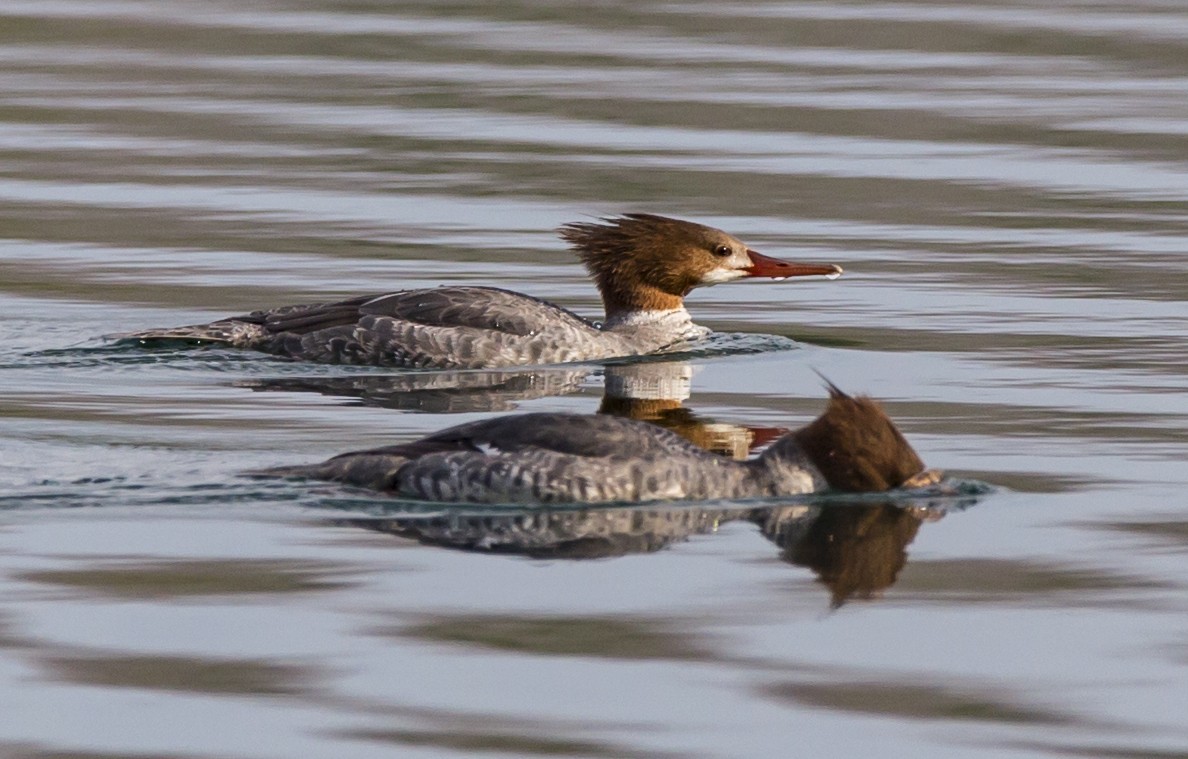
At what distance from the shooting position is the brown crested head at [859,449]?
28.9 ft

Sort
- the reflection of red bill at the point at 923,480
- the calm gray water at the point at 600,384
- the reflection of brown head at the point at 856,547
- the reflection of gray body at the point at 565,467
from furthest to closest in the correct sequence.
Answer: the reflection of red bill at the point at 923,480 < the reflection of gray body at the point at 565,467 < the reflection of brown head at the point at 856,547 < the calm gray water at the point at 600,384

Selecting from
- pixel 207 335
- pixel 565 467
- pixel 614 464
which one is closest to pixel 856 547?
pixel 614 464

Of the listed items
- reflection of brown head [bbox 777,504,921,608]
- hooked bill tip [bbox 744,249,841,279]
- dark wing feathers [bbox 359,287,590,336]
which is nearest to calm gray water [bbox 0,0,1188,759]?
reflection of brown head [bbox 777,504,921,608]

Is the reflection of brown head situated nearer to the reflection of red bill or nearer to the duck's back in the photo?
the reflection of red bill

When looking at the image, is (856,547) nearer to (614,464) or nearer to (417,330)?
(614,464)

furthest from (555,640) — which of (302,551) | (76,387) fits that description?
(76,387)

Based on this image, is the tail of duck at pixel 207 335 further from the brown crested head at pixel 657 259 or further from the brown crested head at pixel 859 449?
the brown crested head at pixel 859 449

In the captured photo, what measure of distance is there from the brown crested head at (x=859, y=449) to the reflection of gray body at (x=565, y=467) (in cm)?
8

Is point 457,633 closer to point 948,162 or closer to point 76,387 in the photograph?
point 76,387

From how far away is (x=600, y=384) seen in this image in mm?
12656

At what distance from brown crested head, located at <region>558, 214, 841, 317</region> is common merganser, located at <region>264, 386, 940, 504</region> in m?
4.63

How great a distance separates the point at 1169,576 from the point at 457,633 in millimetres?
2558

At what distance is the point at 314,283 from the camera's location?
1495cm

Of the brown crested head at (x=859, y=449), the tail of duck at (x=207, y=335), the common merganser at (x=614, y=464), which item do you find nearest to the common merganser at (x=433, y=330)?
the tail of duck at (x=207, y=335)
